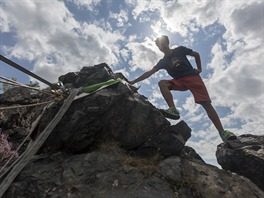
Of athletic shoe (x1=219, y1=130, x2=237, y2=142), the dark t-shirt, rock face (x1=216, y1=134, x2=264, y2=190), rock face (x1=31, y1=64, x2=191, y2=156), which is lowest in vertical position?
rock face (x1=31, y1=64, x2=191, y2=156)

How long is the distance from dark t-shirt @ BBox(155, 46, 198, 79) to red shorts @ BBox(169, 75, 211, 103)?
0.18 m

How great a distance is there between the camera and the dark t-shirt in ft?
31.7

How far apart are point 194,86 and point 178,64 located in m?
0.96

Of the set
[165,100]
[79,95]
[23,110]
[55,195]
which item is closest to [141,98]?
[165,100]

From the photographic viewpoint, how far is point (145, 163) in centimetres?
733

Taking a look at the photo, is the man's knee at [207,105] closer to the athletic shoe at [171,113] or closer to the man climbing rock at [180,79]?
the man climbing rock at [180,79]

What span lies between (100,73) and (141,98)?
203 cm

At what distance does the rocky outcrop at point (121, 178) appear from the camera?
20.2ft

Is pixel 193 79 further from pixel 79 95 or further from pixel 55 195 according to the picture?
pixel 55 195

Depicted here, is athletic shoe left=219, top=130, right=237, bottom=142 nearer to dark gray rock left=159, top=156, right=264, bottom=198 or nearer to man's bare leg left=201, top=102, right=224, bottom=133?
man's bare leg left=201, top=102, right=224, bottom=133

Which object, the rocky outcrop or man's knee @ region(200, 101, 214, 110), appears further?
man's knee @ region(200, 101, 214, 110)

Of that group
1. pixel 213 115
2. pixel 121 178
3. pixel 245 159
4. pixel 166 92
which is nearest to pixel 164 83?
pixel 166 92

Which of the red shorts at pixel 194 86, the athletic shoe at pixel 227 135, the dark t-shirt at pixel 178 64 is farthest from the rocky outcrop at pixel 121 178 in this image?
the dark t-shirt at pixel 178 64

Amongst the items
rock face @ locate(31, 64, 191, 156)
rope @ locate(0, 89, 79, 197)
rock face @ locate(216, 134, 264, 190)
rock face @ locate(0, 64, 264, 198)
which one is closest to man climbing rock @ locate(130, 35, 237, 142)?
rock face @ locate(216, 134, 264, 190)
